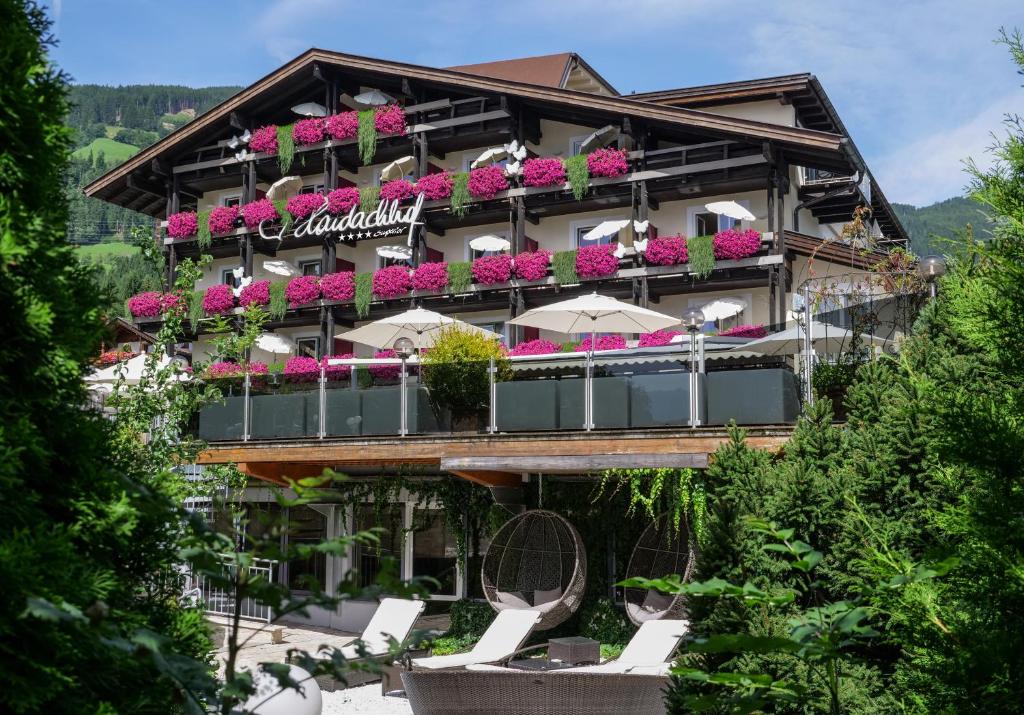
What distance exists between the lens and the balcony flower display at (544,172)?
72.8ft

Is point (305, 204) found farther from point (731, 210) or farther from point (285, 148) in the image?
point (731, 210)

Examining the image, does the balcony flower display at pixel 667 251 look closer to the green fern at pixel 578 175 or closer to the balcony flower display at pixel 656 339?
the balcony flower display at pixel 656 339

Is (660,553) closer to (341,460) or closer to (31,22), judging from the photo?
(341,460)

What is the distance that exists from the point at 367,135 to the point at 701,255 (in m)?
8.33

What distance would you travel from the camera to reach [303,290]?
960 inches

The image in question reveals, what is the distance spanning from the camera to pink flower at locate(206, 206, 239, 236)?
25844mm

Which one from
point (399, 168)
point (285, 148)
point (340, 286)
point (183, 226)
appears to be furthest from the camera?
point (183, 226)

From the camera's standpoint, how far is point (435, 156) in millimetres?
25047

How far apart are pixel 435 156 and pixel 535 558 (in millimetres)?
12031

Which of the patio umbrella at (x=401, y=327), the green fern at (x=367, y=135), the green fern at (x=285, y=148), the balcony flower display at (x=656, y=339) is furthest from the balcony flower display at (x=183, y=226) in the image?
the balcony flower display at (x=656, y=339)

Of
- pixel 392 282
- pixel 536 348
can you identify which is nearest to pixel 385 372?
pixel 536 348

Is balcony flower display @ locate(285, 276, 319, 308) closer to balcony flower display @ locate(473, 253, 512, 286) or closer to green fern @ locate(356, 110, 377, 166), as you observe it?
green fern @ locate(356, 110, 377, 166)

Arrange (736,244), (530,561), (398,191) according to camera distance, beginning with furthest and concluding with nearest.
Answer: (398,191) → (736,244) → (530,561)

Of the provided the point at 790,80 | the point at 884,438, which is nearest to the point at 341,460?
the point at 884,438
